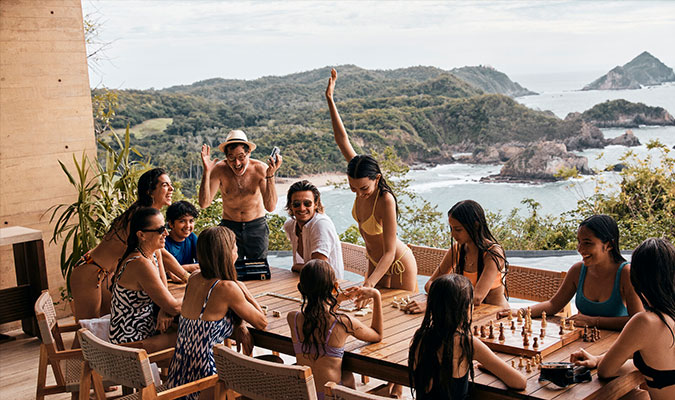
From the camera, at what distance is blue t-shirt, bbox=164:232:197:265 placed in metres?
4.19

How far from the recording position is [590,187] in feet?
28.2

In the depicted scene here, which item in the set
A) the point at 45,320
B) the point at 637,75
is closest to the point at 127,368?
the point at 45,320

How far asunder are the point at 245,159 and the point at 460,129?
7.28 meters

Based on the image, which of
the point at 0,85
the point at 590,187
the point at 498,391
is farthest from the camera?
the point at 590,187

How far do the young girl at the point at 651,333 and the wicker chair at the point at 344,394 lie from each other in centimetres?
87

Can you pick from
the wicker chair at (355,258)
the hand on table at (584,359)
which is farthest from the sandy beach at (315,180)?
the hand on table at (584,359)

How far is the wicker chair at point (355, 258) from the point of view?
438 centimetres

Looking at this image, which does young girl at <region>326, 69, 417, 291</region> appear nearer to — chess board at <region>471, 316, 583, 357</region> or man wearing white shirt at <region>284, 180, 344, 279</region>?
man wearing white shirt at <region>284, 180, 344, 279</region>

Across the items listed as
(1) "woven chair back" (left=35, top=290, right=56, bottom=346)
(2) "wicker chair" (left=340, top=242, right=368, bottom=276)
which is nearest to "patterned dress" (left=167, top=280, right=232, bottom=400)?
(1) "woven chair back" (left=35, top=290, right=56, bottom=346)

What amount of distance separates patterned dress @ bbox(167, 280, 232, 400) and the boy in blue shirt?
1.04m

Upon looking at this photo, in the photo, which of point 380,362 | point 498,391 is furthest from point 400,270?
point 498,391

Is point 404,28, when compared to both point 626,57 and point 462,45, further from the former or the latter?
point 626,57

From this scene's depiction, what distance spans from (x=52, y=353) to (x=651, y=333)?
2.71 meters

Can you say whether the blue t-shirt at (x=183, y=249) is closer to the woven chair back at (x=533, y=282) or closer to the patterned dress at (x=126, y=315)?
the patterned dress at (x=126, y=315)
